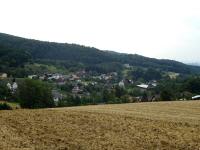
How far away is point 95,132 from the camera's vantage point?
20.9 metres

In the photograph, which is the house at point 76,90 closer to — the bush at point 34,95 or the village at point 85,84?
the village at point 85,84

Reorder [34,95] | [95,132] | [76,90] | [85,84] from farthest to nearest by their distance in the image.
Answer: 1. [85,84]
2. [76,90]
3. [34,95]
4. [95,132]

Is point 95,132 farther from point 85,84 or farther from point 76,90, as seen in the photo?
point 85,84

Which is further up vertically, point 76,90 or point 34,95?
point 34,95

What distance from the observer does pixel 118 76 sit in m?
184

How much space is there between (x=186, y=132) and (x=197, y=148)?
398cm

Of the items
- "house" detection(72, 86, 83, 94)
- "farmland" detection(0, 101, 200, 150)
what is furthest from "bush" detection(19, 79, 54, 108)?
"house" detection(72, 86, 83, 94)

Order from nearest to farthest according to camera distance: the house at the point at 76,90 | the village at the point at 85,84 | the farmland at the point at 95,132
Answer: the farmland at the point at 95,132, the village at the point at 85,84, the house at the point at 76,90

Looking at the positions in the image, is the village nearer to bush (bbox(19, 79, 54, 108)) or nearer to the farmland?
bush (bbox(19, 79, 54, 108))

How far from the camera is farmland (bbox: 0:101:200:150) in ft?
58.7

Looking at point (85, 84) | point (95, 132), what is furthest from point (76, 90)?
point (95, 132)

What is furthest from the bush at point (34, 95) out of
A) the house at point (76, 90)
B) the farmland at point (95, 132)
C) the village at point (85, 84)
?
the house at point (76, 90)

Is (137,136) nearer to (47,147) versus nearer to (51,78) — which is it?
(47,147)

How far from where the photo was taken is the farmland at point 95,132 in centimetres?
1790
